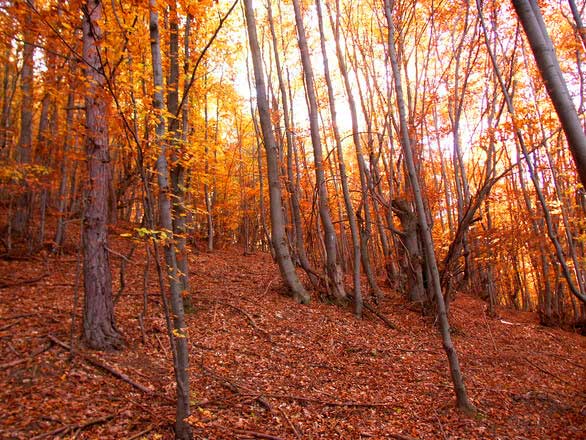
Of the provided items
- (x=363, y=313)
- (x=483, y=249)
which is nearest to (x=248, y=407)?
(x=363, y=313)

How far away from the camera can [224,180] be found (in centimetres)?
1709

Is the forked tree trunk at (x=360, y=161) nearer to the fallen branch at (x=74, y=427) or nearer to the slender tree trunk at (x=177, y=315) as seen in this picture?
the slender tree trunk at (x=177, y=315)

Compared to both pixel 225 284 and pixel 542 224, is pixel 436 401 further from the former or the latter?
pixel 542 224

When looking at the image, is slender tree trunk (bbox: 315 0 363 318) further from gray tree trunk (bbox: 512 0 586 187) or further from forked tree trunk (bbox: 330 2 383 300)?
gray tree trunk (bbox: 512 0 586 187)

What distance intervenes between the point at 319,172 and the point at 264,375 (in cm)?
469

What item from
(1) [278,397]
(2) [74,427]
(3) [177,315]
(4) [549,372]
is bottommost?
(4) [549,372]

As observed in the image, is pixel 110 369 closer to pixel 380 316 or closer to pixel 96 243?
pixel 96 243

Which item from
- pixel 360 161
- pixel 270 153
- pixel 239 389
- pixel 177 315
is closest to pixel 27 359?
pixel 177 315

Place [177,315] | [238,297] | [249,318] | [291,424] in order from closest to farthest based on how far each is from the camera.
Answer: [177,315], [291,424], [249,318], [238,297]

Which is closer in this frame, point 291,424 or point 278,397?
point 291,424

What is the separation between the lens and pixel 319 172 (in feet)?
27.5

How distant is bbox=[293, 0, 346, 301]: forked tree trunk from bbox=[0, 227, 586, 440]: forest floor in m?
0.76

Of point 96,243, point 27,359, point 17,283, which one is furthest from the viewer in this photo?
point 17,283

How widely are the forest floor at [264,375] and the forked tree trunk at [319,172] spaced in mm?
760
